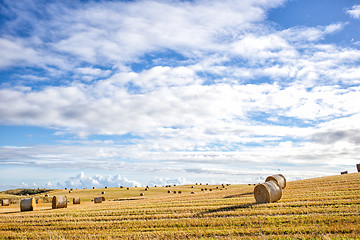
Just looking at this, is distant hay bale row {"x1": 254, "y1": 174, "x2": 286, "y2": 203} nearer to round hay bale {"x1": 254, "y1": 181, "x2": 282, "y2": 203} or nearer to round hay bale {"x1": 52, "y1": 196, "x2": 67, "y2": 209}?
round hay bale {"x1": 254, "y1": 181, "x2": 282, "y2": 203}

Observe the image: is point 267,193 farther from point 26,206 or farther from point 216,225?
point 26,206

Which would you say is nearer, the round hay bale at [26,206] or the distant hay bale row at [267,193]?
the distant hay bale row at [267,193]

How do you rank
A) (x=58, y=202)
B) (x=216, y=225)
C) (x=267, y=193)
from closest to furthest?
1. (x=216, y=225)
2. (x=267, y=193)
3. (x=58, y=202)

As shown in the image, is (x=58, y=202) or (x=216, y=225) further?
(x=58, y=202)

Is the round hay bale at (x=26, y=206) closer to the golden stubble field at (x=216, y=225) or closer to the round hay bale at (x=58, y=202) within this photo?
the round hay bale at (x=58, y=202)

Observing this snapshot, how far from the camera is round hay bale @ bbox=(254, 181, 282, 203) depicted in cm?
2033

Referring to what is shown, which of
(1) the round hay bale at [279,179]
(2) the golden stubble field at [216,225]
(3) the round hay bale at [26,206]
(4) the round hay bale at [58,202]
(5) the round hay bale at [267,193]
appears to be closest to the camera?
(2) the golden stubble field at [216,225]

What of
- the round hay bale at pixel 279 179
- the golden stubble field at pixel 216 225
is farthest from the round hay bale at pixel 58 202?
the round hay bale at pixel 279 179

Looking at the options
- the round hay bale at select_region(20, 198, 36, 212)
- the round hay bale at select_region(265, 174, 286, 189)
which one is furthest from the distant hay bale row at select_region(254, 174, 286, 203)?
the round hay bale at select_region(20, 198, 36, 212)

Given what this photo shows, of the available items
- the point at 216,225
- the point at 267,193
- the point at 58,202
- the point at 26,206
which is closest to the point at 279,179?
the point at 267,193

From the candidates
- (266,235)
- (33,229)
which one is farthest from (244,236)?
(33,229)

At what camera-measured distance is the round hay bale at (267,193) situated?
20328mm

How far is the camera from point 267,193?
66.7ft

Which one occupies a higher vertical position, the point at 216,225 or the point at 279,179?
the point at 279,179
